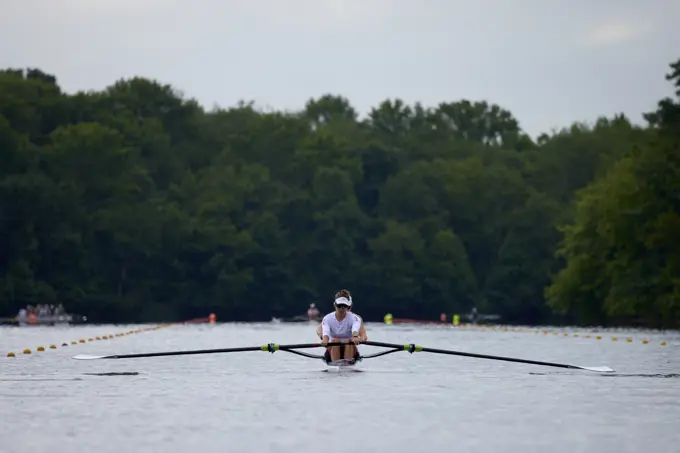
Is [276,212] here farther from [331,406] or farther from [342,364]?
[331,406]

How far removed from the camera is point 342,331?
1129 inches

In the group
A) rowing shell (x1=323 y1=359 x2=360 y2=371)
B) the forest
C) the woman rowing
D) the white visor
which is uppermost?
the forest

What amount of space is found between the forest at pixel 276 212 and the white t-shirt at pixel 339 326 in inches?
2187

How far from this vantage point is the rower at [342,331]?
93.5 feet

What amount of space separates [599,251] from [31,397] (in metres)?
64.1

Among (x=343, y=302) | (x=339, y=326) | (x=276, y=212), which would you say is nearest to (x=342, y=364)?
(x=339, y=326)

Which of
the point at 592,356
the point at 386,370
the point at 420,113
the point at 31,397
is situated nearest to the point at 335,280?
the point at 420,113

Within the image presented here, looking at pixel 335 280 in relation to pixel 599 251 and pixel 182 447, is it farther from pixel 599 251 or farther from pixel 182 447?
pixel 182 447

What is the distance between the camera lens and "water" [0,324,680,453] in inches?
629

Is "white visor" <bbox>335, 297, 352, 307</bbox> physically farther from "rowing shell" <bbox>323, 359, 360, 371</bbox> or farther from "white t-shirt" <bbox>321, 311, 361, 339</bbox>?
"rowing shell" <bbox>323, 359, 360, 371</bbox>

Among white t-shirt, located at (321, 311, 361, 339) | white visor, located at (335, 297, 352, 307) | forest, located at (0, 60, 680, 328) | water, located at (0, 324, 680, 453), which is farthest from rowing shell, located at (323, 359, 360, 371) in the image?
forest, located at (0, 60, 680, 328)

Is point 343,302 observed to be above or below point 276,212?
below

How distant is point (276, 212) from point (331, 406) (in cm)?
9331

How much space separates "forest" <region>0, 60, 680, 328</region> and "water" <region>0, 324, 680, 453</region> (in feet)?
182
